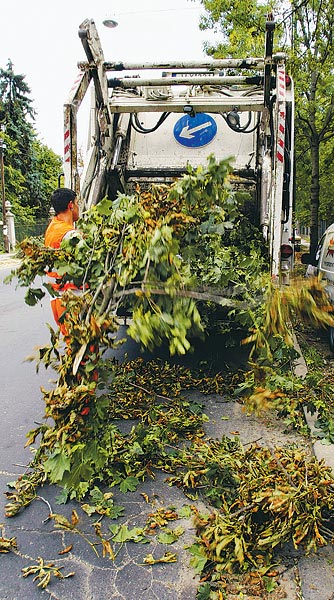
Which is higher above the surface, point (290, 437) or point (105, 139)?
point (105, 139)

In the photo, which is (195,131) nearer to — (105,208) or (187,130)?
(187,130)

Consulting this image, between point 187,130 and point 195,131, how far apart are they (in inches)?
4.1

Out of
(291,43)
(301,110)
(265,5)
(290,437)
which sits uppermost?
(265,5)

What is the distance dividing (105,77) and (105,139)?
0.73 metres

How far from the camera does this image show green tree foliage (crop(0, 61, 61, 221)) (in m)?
A: 36.7

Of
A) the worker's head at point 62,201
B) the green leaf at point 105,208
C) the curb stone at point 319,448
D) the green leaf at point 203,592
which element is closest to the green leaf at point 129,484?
the green leaf at point 203,592

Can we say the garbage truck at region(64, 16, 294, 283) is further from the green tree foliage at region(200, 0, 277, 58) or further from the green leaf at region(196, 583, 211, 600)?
the green tree foliage at region(200, 0, 277, 58)

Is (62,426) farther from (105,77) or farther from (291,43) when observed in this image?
(291,43)

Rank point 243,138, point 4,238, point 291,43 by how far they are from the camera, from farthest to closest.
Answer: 1. point 4,238
2. point 291,43
3. point 243,138

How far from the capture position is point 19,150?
37.3 metres

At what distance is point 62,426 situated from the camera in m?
2.86

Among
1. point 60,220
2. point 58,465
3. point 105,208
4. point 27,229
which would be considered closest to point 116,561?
point 58,465

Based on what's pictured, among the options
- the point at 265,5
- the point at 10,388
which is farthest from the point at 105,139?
the point at 265,5

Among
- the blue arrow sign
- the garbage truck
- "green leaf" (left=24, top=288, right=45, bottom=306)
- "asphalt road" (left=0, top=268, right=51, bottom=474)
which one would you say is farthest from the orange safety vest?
the blue arrow sign
